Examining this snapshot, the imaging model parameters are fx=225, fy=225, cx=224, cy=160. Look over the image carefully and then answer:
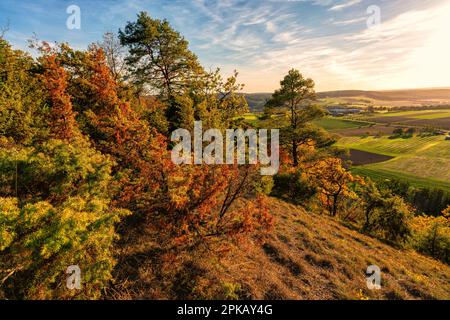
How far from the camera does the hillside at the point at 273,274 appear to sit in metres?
6.77

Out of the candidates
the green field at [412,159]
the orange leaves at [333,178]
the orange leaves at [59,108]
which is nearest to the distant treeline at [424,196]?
the green field at [412,159]

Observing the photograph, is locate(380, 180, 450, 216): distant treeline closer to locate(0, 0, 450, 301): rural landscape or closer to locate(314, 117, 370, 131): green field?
locate(0, 0, 450, 301): rural landscape

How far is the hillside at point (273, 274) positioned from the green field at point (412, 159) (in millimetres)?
62836

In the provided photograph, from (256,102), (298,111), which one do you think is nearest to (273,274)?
(298,111)

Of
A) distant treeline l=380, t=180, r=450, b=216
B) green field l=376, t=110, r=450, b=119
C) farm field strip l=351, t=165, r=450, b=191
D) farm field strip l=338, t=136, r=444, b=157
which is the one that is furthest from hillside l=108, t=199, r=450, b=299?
green field l=376, t=110, r=450, b=119

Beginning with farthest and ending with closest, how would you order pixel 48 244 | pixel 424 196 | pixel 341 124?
pixel 341 124 < pixel 424 196 < pixel 48 244

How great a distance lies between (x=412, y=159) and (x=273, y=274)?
87.8 metres

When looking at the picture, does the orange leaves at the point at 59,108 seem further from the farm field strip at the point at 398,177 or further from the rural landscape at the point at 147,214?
the farm field strip at the point at 398,177

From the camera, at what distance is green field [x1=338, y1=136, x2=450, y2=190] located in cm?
6211

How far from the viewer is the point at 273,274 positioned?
26.9ft

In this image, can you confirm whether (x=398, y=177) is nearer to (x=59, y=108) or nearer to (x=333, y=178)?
(x=333, y=178)

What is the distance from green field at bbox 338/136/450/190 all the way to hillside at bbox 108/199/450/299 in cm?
6284
